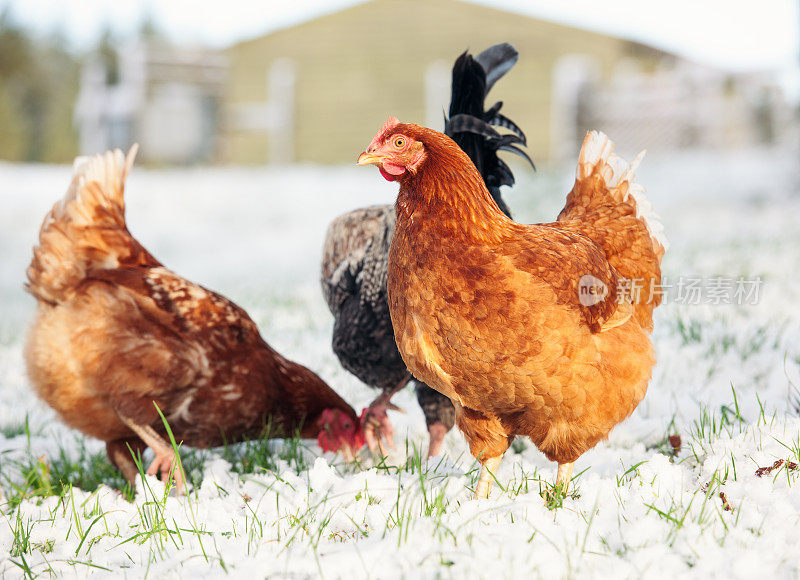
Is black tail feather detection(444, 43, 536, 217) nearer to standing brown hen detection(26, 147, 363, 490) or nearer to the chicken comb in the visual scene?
the chicken comb

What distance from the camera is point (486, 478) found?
2410mm

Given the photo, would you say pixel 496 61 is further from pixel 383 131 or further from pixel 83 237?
pixel 83 237

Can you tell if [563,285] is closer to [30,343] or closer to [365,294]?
[365,294]

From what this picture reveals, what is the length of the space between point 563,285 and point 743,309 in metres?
3.69

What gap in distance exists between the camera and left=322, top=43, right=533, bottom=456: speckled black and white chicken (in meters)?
2.94

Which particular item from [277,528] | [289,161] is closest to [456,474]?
[277,528]

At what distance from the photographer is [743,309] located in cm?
510

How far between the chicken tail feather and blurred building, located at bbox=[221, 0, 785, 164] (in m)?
15.8

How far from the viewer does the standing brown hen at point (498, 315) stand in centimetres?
206

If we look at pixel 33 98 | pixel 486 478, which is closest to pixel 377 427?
pixel 486 478

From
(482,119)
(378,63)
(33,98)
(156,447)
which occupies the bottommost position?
(156,447)
